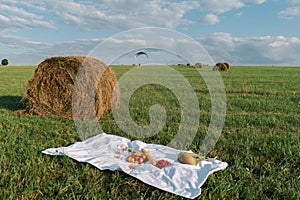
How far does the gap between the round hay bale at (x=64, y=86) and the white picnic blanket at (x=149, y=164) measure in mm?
2152

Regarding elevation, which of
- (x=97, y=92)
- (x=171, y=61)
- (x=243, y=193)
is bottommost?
(x=243, y=193)

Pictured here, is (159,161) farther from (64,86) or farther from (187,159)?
(64,86)

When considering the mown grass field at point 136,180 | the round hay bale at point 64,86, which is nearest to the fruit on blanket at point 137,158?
the mown grass field at point 136,180

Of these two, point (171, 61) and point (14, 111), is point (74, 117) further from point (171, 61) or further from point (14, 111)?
point (171, 61)

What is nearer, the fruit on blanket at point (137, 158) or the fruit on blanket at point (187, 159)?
the fruit on blanket at point (187, 159)

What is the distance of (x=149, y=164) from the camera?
140 inches

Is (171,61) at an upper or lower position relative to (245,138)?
upper

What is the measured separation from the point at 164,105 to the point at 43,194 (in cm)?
515

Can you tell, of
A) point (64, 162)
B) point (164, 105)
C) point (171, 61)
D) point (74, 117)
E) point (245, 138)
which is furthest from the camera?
point (164, 105)

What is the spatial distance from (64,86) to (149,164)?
12.9 feet

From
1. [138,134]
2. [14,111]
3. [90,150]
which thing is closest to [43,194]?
[90,150]

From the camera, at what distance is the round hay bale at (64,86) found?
6578 mm

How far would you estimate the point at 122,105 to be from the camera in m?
7.88

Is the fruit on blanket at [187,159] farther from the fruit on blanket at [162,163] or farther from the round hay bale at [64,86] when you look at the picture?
the round hay bale at [64,86]
